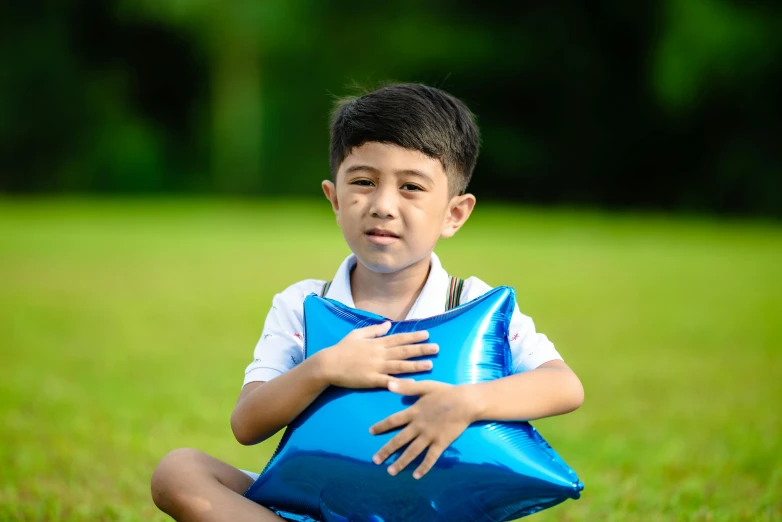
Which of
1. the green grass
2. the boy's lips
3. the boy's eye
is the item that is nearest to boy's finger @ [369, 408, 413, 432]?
the boy's lips

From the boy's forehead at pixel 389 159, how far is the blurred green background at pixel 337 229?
1176 mm

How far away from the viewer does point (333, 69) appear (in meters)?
26.0

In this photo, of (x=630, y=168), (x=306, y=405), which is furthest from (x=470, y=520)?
(x=630, y=168)

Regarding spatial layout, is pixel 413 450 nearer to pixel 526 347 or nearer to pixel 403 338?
pixel 403 338

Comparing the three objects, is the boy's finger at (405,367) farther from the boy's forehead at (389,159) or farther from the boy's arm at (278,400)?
the boy's forehead at (389,159)

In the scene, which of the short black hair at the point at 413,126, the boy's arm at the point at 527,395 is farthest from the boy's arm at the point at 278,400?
the short black hair at the point at 413,126

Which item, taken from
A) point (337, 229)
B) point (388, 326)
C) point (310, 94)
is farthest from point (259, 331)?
point (310, 94)

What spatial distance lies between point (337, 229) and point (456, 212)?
39.7 feet

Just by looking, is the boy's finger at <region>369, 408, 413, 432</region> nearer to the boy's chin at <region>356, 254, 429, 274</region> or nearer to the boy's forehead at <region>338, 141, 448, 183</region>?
the boy's chin at <region>356, 254, 429, 274</region>

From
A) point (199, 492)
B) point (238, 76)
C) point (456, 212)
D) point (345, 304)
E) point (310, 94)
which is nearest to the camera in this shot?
point (199, 492)

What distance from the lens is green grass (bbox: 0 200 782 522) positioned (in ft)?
12.5

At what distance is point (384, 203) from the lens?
2.37 meters

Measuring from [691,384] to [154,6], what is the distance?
65.0ft

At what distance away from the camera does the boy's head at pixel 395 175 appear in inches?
95.0
